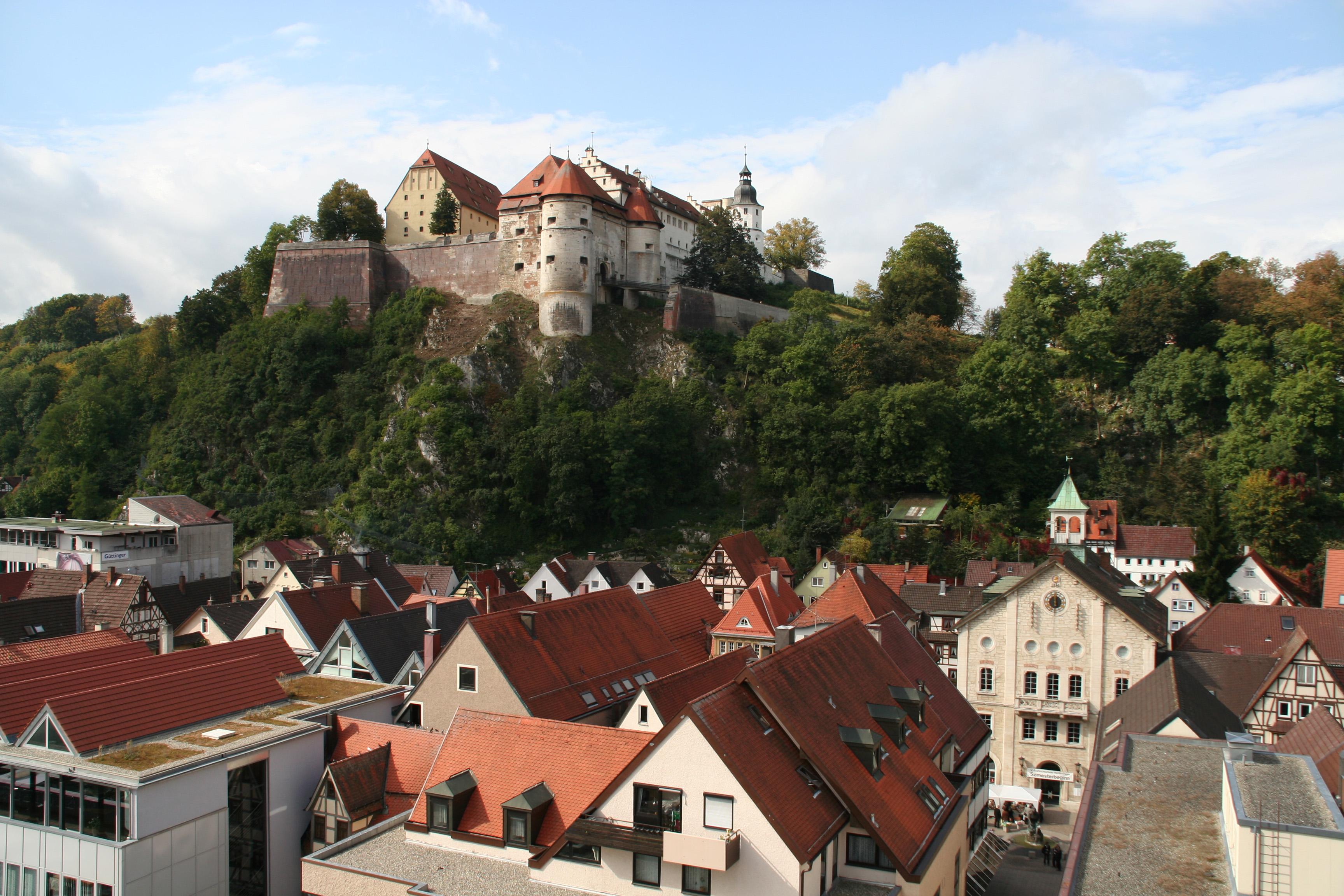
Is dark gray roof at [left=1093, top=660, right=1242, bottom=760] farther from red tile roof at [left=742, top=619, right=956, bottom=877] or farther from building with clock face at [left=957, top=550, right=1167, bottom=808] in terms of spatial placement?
red tile roof at [left=742, top=619, right=956, bottom=877]

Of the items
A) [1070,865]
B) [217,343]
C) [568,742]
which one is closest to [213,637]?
[568,742]

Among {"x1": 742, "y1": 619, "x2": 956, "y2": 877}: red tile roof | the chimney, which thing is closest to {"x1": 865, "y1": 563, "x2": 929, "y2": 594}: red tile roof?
the chimney

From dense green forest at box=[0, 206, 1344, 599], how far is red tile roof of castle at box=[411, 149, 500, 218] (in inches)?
430

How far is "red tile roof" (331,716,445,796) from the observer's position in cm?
1784

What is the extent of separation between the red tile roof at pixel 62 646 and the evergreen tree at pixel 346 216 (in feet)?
155

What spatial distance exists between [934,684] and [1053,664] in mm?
8960

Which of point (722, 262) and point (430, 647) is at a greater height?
point (722, 262)

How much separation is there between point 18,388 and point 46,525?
31591 mm

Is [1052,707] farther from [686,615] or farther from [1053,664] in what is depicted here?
[686,615]

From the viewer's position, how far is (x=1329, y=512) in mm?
46094

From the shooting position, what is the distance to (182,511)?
168 ft

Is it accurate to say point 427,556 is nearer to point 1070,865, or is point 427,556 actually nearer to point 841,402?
point 841,402

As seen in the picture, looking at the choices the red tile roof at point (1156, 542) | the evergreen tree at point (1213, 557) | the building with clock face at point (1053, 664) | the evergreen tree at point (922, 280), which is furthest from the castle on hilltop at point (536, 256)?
the building with clock face at point (1053, 664)

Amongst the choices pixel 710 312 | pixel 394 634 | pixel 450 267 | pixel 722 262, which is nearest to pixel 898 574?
pixel 710 312
